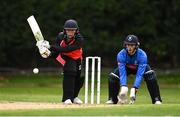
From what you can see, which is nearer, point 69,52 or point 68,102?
point 68,102

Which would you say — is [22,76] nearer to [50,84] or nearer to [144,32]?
[50,84]

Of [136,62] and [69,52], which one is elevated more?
[69,52]

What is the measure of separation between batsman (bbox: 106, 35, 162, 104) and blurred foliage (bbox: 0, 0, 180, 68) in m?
22.0

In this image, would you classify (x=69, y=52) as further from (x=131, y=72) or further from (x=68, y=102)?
(x=131, y=72)

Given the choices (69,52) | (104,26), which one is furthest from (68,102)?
(104,26)

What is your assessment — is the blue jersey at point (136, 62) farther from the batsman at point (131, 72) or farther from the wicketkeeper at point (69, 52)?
the wicketkeeper at point (69, 52)

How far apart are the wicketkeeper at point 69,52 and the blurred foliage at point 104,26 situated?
22.2m

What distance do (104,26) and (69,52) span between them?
77.7 feet

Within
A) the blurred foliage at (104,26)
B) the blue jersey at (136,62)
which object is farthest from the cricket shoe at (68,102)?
the blurred foliage at (104,26)

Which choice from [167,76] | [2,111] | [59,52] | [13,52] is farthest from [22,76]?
[2,111]

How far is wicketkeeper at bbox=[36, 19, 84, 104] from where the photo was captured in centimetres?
1936

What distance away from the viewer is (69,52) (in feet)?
64.3

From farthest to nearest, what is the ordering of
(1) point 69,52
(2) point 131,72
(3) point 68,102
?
(2) point 131,72
(1) point 69,52
(3) point 68,102

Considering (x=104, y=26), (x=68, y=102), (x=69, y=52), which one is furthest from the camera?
(x=104, y=26)
